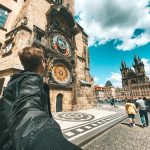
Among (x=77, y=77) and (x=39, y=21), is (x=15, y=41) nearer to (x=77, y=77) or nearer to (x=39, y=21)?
(x=39, y=21)

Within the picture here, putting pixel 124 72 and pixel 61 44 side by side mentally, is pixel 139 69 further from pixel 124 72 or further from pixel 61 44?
pixel 61 44

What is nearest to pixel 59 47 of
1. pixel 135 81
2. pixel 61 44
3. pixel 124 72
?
pixel 61 44

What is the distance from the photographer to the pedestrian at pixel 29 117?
0.77 meters

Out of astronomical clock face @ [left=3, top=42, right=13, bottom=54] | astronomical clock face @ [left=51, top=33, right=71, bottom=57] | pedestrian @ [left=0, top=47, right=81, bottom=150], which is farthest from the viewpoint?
astronomical clock face @ [left=51, top=33, right=71, bottom=57]

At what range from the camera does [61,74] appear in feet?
51.3

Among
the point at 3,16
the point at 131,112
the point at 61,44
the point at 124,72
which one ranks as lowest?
the point at 131,112

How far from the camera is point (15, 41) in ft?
37.1

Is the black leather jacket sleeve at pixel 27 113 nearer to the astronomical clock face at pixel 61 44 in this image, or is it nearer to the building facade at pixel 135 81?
the astronomical clock face at pixel 61 44

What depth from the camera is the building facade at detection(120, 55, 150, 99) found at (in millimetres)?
88625

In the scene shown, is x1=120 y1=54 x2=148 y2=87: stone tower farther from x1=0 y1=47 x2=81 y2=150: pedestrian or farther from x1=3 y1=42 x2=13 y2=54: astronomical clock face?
x1=0 y1=47 x2=81 y2=150: pedestrian

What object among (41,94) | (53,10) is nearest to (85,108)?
(53,10)

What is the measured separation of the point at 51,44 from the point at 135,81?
95.3 metres

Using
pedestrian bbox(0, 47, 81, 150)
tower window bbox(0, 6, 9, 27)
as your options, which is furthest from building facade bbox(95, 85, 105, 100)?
pedestrian bbox(0, 47, 81, 150)

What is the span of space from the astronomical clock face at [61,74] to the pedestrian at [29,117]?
13.3 meters
